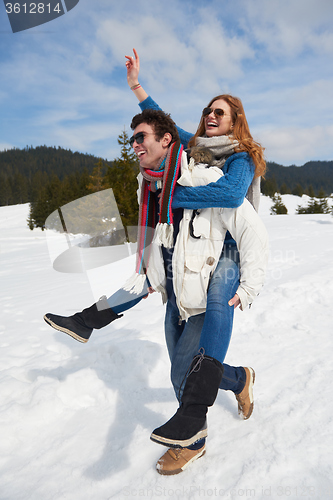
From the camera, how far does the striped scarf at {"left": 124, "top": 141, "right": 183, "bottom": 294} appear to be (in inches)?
77.4

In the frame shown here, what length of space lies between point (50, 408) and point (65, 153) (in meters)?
169

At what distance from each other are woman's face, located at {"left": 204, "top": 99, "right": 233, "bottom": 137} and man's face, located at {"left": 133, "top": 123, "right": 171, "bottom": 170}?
442mm

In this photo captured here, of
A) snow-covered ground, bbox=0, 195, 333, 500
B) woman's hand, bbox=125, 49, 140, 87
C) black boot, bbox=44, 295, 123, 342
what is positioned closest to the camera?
snow-covered ground, bbox=0, 195, 333, 500

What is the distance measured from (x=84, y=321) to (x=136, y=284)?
17.6 inches

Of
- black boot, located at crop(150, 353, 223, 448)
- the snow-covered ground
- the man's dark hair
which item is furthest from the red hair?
the snow-covered ground

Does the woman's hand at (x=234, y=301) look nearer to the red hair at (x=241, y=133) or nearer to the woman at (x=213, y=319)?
the woman at (x=213, y=319)

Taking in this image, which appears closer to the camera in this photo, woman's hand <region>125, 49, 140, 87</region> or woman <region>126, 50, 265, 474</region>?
woman <region>126, 50, 265, 474</region>

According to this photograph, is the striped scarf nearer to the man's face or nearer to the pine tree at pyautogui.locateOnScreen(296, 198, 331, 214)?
the man's face

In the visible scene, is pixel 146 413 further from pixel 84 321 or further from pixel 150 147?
pixel 150 147

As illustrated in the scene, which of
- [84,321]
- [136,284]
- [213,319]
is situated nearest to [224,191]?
[213,319]

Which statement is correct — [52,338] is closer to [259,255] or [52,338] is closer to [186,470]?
[186,470]

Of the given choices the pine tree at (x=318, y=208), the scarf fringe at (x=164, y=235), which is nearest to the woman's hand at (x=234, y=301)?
the scarf fringe at (x=164, y=235)

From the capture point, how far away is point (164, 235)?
6.63 ft

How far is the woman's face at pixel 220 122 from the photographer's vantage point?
90.7 inches
